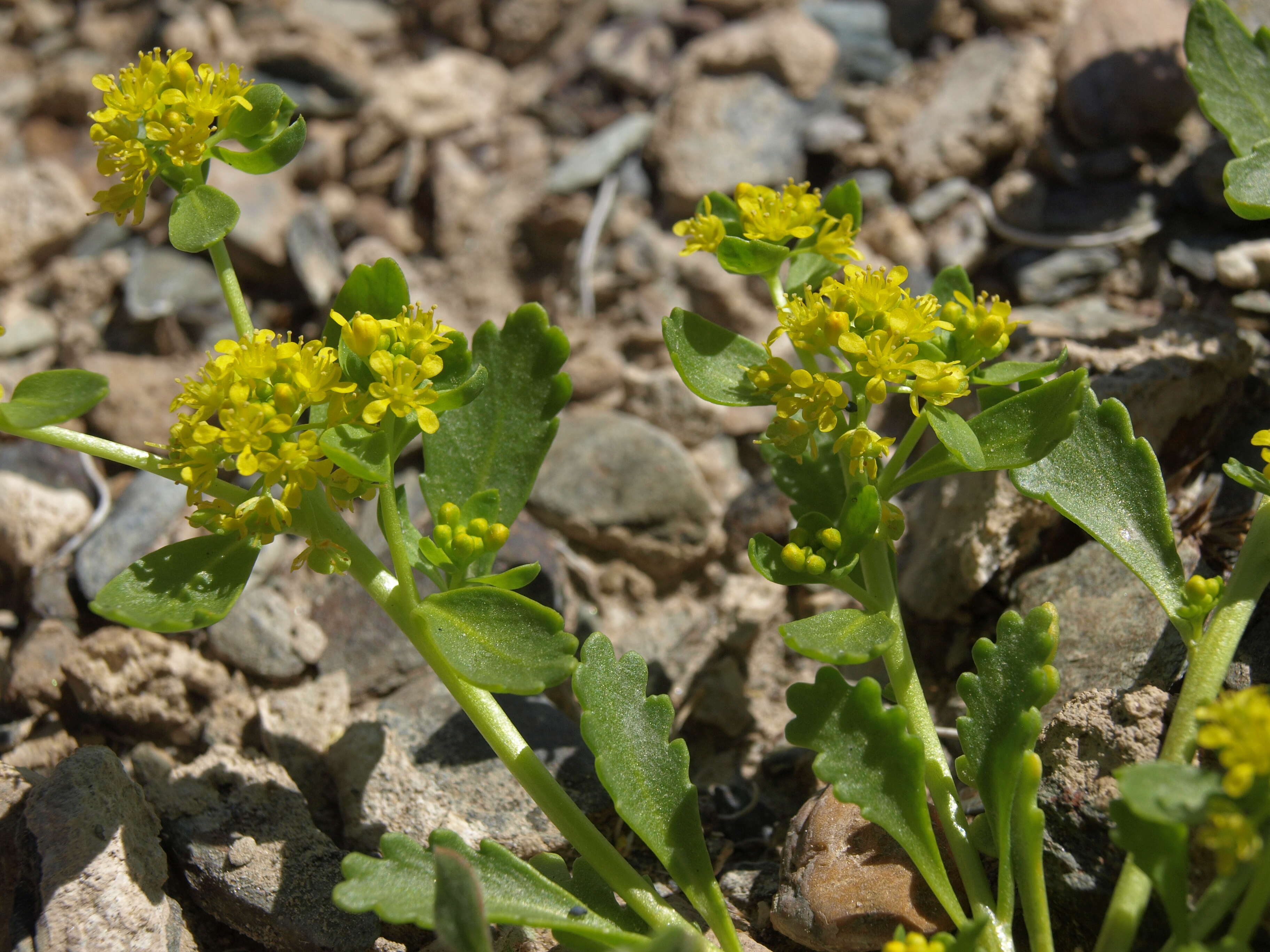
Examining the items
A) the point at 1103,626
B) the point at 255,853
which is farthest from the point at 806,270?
the point at 255,853

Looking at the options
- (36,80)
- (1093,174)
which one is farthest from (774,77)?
(36,80)

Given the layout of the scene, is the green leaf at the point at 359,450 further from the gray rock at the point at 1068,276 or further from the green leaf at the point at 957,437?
the gray rock at the point at 1068,276

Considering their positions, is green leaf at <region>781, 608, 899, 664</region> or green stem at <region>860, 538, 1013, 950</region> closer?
green leaf at <region>781, 608, 899, 664</region>

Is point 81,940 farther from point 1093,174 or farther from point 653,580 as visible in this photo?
point 1093,174

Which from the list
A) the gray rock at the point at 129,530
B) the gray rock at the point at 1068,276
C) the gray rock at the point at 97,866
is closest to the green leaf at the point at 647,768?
the gray rock at the point at 97,866

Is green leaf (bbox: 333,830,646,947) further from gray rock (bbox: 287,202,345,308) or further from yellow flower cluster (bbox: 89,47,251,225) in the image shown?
gray rock (bbox: 287,202,345,308)

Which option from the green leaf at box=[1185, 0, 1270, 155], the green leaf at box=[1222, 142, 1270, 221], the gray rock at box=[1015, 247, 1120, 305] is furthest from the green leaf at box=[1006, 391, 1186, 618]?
the gray rock at box=[1015, 247, 1120, 305]
